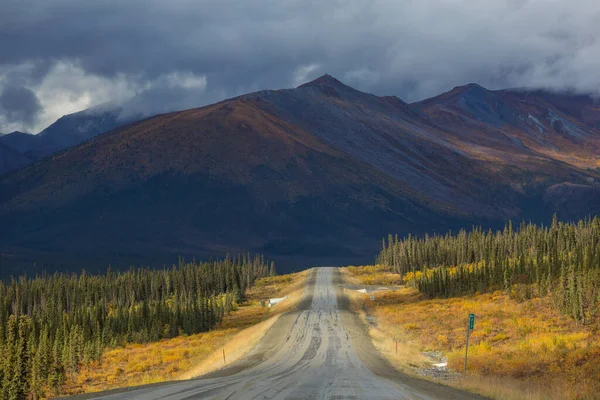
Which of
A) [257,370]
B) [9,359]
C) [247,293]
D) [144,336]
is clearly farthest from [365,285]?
[257,370]

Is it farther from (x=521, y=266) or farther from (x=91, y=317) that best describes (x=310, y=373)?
(x=91, y=317)

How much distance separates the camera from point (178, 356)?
8112 centimetres

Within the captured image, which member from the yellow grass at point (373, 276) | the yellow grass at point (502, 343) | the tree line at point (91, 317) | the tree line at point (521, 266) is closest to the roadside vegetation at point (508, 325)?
the yellow grass at point (502, 343)

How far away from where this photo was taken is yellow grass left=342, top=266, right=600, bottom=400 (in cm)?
3766

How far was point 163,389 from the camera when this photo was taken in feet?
117

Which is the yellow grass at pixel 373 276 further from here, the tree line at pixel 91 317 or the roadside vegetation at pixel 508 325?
the tree line at pixel 91 317

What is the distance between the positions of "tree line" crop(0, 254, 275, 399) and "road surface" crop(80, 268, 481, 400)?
27.6m

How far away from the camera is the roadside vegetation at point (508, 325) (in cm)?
4044

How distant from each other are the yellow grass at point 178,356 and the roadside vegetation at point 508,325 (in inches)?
612

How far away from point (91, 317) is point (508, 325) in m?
84.1

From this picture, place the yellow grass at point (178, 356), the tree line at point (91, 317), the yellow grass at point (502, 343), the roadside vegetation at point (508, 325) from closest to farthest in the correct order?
the yellow grass at point (502, 343), the roadside vegetation at point (508, 325), the yellow grass at point (178, 356), the tree line at point (91, 317)

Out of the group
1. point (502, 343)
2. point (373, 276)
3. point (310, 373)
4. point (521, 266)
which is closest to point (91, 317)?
point (373, 276)

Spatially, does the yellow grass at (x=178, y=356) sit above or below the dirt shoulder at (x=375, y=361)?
below

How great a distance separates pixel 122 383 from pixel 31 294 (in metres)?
121
